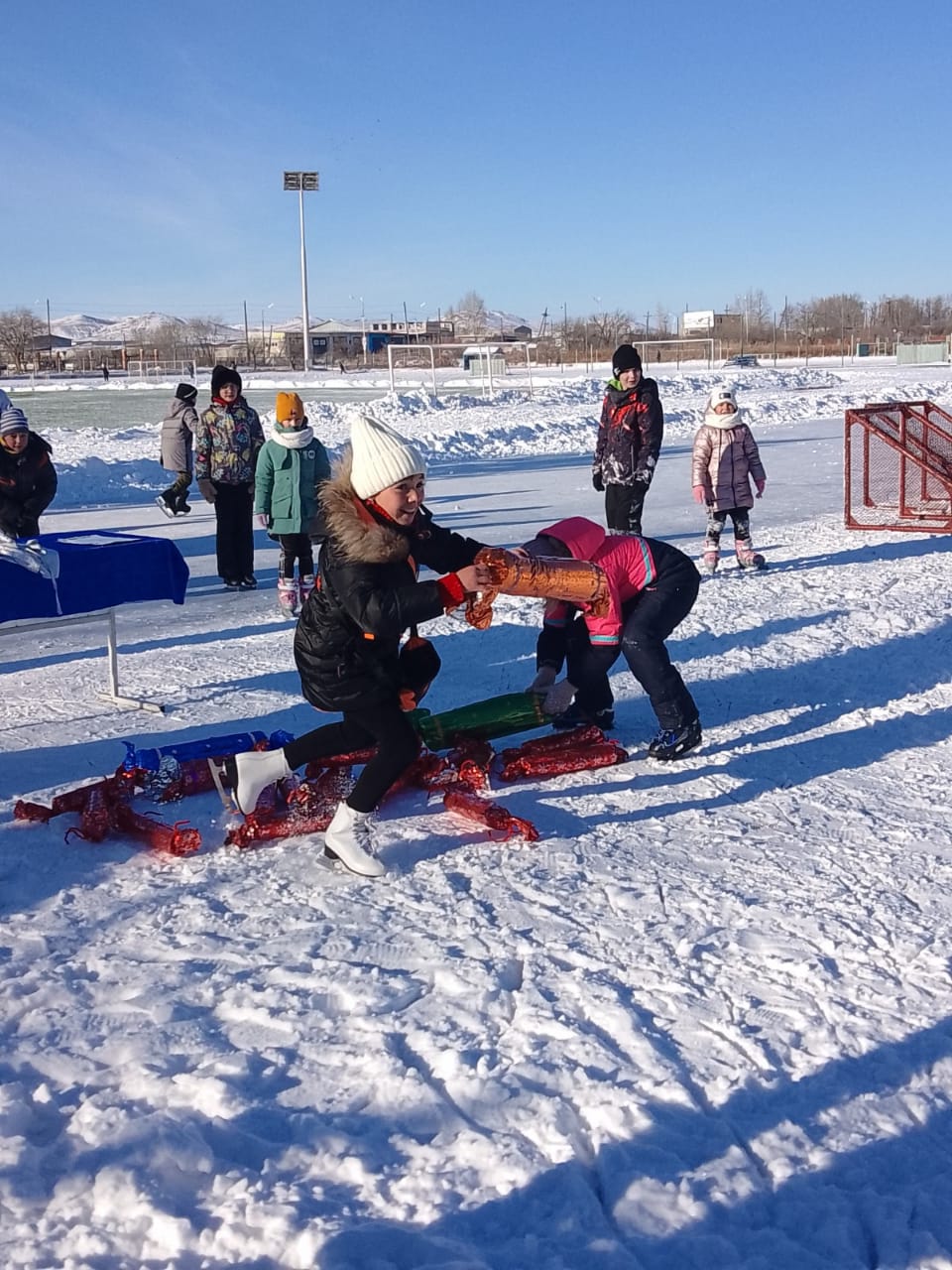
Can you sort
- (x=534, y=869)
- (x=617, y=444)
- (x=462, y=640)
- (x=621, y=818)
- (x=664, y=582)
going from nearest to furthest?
(x=534, y=869) < (x=621, y=818) < (x=664, y=582) < (x=462, y=640) < (x=617, y=444)

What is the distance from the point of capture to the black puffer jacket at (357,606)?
3854 mm

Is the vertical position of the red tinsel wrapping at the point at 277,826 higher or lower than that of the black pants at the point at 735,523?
lower

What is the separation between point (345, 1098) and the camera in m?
2.75

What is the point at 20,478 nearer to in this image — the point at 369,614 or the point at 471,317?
the point at 369,614

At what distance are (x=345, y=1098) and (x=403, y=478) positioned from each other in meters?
2.03

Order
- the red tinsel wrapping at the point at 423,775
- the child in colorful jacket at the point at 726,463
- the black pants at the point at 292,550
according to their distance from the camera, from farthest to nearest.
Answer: the child in colorful jacket at the point at 726,463
the black pants at the point at 292,550
the red tinsel wrapping at the point at 423,775

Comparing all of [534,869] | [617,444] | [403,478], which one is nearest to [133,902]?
[534,869]

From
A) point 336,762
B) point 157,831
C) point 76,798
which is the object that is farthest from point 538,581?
point 76,798

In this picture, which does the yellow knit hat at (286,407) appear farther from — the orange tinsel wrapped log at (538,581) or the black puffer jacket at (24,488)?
the orange tinsel wrapped log at (538,581)

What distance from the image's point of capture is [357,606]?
387cm

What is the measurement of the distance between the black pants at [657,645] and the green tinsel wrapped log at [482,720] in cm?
31

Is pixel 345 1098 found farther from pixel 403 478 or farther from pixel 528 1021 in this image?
pixel 403 478

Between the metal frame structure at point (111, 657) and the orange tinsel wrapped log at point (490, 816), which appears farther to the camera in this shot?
the metal frame structure at point (111, 657)

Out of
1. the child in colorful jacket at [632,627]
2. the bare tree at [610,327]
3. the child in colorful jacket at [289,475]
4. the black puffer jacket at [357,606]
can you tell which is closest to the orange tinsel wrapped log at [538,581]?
the child in colorful jacket at [632,627]
